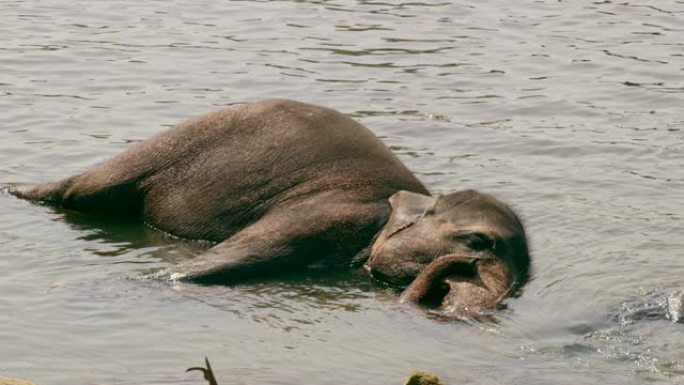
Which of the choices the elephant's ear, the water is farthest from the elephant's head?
the water

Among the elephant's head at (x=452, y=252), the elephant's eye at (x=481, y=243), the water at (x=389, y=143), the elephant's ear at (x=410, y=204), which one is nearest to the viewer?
the water at (x=389, y=143)

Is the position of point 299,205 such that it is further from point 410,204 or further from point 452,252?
point 452,252

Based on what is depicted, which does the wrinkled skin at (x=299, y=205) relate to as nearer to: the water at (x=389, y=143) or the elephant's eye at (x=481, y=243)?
the elephant's eye at (x=481, y=243)

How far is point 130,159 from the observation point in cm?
1133

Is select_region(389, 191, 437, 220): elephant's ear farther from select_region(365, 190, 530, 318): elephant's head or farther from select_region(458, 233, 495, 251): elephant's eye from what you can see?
select_region(458, 233, 495, 251): elephant's eye

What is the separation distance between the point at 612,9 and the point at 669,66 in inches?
116

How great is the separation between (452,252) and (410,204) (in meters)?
0.59

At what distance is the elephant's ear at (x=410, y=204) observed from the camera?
33.7 feet

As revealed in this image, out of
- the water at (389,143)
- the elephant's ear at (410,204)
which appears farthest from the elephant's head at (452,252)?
the water at (389,143)

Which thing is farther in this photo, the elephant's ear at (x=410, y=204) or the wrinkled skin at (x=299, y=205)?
the elephant's ear at (x=410, y=204)

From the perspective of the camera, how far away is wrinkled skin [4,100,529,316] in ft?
32.6

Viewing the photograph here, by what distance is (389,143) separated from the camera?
45.3 ft

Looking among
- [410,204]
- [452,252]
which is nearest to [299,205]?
[410,204]

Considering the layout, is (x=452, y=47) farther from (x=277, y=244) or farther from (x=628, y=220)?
(x=277, y=244)
